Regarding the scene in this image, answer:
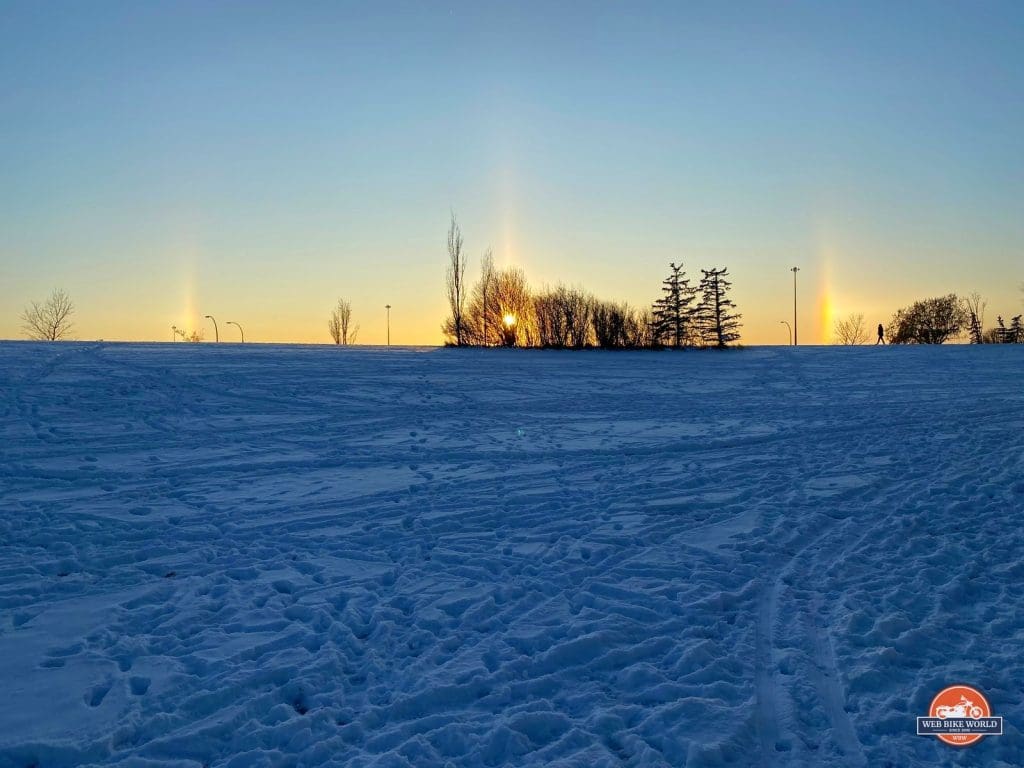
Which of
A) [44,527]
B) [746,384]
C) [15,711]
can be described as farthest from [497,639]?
[746,384]

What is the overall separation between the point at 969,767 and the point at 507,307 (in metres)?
53.0

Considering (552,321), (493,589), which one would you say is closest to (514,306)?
(552,321)

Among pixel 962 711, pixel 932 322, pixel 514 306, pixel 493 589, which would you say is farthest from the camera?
pixel 932 322

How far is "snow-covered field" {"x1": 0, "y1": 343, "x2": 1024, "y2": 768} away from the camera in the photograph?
4.66 m

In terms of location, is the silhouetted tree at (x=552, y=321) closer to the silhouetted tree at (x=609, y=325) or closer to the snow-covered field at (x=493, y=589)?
the silhouetted tree at (x=609, y=325)

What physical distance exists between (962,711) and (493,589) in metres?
4.14

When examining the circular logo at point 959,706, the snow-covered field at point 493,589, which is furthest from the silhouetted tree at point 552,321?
the circular logo at point 959,706

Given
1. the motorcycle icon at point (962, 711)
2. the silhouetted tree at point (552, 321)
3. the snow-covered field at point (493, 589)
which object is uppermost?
the silhouetted tree at point (552, 321)

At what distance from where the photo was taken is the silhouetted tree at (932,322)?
7950cm

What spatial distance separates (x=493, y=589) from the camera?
23.1ft

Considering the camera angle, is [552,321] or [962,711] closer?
[962,711]

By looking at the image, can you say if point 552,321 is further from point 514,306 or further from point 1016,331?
point 1016,331

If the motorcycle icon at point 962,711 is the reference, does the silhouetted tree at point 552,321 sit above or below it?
above

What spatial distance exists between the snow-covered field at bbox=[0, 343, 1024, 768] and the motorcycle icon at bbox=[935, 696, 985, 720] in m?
0.14
